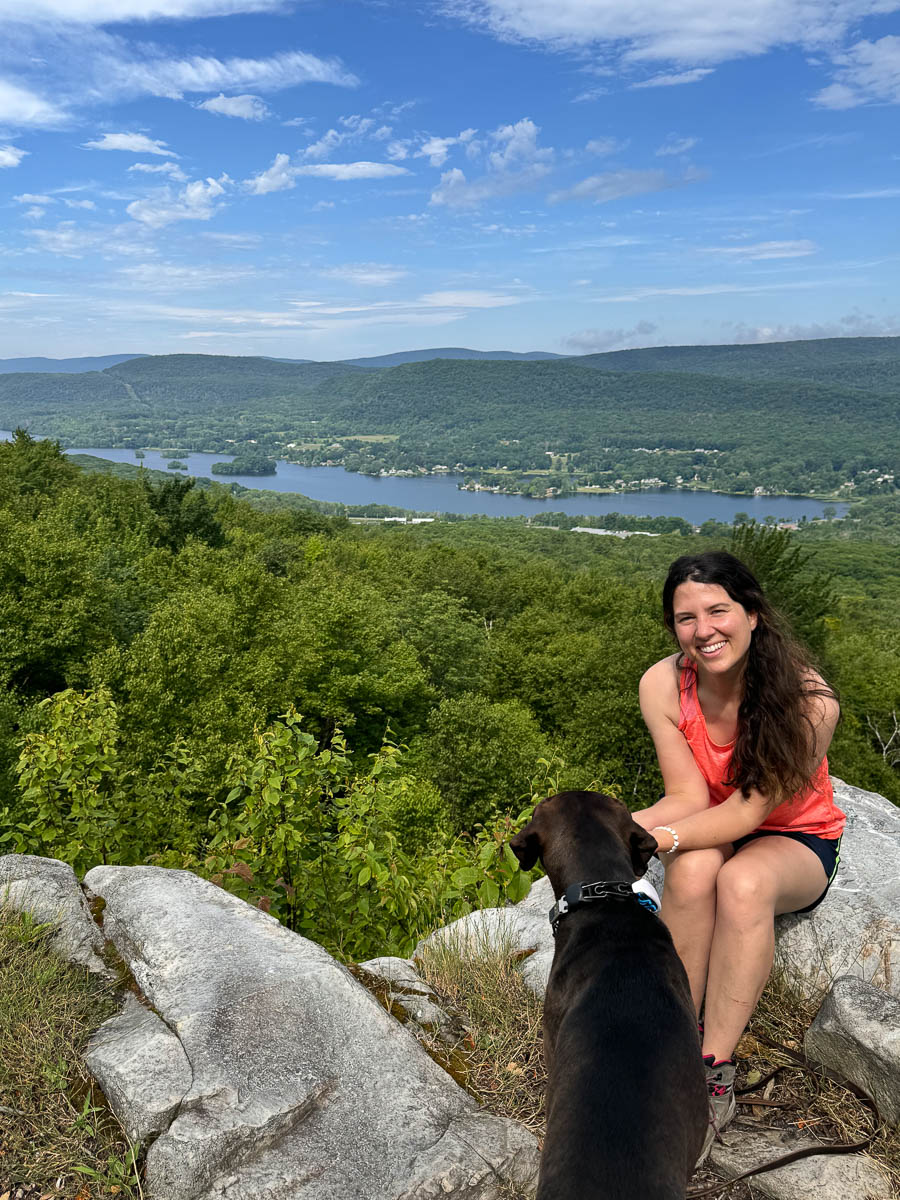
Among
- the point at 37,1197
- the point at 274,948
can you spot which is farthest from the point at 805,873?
the point at 37,1197

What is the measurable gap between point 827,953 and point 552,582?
51.2 metres

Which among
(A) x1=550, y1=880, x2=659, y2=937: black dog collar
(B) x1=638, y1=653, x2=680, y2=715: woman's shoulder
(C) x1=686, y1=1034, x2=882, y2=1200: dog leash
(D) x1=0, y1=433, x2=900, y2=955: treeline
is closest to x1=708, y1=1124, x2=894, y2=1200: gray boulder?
(C) x1=686, y1=1034, x2=882, y2=1200: dog leash

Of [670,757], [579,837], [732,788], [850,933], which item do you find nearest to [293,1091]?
[579,837]

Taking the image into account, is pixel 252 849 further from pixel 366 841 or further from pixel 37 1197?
pixel 37 1197

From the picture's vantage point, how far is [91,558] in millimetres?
28500

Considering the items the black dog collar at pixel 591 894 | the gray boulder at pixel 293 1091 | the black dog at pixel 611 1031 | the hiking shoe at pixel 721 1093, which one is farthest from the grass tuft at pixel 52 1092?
the hiking shoe at pixel 721 1093

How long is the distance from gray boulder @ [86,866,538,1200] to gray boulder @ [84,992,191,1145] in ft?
0.16

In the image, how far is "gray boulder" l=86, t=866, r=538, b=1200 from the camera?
2.47 m

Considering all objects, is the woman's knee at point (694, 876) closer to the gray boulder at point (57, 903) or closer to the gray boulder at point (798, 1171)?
the gray boulder at point (798, 1171)

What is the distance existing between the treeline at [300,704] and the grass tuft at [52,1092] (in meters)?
1.76

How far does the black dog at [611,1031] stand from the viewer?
6.13 ft

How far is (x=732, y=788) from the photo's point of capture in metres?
3.49

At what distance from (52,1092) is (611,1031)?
1944 mm

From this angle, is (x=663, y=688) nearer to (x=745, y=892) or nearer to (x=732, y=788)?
(x=732, y=788)
